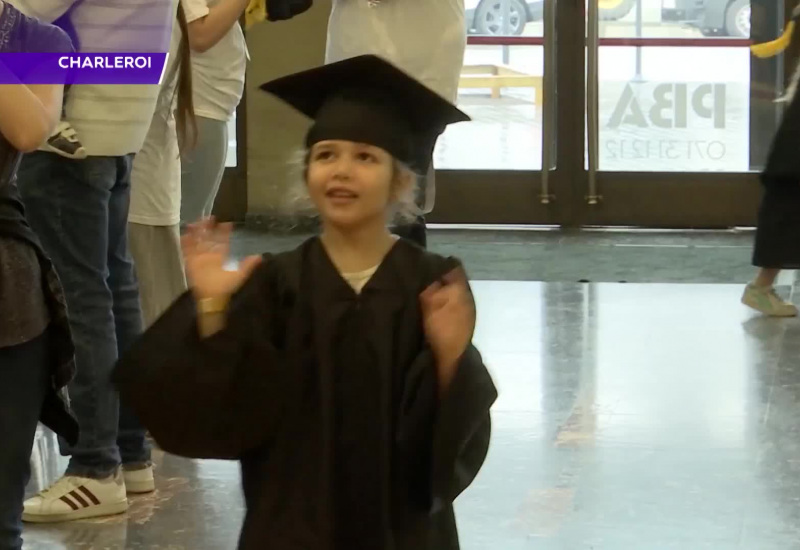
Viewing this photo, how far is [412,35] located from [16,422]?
154cm

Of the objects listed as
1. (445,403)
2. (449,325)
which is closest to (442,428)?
(445,403)

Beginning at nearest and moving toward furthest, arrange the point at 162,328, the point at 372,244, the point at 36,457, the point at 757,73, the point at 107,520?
the point at 162,328 < the point at 372,244 < the point at 107,520 < the point at 36,457 < the point at 757,73

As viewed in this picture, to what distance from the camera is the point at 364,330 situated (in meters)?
1.93

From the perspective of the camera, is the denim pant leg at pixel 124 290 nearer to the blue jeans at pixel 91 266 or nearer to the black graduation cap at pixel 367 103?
the blue jeans at pixel 91 266

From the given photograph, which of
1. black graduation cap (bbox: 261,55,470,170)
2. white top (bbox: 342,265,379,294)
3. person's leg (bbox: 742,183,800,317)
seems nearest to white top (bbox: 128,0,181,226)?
black graduation cap (bbox: 261,55,470,170)

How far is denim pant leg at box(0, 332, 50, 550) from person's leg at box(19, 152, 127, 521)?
0.58 m

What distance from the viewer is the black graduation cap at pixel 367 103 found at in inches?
77.7

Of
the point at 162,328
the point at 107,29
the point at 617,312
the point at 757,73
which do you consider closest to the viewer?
the point at 162,328

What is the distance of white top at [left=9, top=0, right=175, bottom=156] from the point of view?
292cm

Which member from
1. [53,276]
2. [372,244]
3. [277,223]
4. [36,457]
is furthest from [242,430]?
[277,223]

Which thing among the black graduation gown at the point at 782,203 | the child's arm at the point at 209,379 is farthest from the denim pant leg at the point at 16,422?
the black graduation gown at the point at 782,203

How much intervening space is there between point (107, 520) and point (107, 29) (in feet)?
3.63

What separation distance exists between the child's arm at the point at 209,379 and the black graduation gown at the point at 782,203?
3372 mm

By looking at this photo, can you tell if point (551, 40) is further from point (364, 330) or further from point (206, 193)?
point (364, 330)
